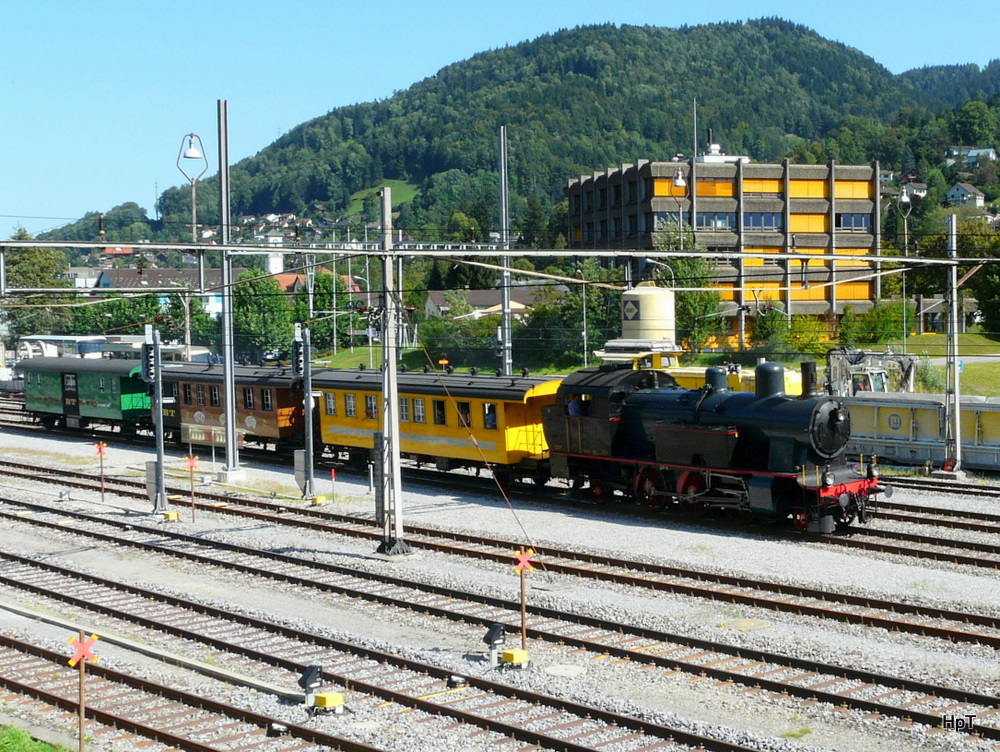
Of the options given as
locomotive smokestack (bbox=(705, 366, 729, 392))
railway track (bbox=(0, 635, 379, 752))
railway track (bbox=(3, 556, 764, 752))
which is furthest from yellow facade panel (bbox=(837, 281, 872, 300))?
railway track (bbox=(0, 635, 379, 752))

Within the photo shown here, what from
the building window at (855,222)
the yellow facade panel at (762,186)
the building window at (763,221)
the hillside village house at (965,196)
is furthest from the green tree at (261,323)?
the hillside village house at (965,196)

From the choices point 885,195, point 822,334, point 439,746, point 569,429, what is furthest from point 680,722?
point 885,195

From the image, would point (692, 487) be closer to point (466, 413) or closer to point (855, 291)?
point (466, 413)

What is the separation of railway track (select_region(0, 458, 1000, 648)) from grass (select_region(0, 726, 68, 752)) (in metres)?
9.18

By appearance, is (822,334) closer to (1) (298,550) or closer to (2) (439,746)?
(1) (298,550)

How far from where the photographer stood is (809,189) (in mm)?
74250

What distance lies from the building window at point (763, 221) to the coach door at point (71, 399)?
1803 inches

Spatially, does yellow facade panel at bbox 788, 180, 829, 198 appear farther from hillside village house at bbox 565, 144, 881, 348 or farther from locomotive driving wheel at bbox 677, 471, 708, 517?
locomotive driving wheel at bbox 677, 471, 708, 517

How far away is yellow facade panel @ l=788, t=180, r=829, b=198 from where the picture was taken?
73688 millimetres

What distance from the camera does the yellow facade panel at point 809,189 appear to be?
242 feet

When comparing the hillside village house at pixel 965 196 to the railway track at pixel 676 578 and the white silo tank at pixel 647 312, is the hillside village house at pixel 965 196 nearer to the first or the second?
the white silo tank at pixel 647 312

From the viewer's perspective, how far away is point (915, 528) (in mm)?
21969

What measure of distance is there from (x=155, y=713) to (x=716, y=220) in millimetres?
63838

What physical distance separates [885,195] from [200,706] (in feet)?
516
